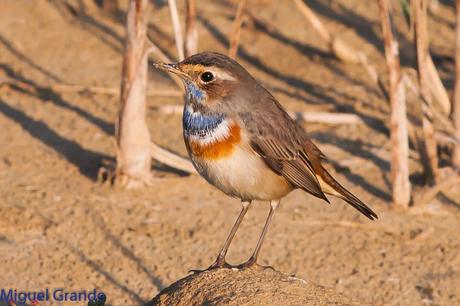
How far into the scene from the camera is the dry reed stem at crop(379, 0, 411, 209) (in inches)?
338

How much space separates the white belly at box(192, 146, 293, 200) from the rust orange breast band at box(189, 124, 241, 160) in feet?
0.09

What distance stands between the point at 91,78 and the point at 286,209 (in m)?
3.18

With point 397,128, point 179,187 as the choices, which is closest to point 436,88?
point 397,128

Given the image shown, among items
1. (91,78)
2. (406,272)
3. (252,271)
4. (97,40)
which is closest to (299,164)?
(252,271)

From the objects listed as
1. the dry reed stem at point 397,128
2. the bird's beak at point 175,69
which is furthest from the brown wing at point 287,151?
the dry reed stem at point 397,128

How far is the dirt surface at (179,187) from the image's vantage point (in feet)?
26.1

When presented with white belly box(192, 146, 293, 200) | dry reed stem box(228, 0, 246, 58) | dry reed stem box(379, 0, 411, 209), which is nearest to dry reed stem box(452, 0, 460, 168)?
dry reed stem box(379, 0, 411, 209)

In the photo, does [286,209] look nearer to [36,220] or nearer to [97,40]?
[36,220]

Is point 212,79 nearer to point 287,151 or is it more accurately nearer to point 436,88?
point 287,151

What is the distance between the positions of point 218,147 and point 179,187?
301 centimetres

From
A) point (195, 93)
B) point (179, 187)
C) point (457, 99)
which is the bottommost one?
point (179, 187)

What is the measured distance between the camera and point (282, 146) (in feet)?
21.9

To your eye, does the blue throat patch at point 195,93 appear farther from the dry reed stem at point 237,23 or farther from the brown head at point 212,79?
the dry reed stem at point 237,23

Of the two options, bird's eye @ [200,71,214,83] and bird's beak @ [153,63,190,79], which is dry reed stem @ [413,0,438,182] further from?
bird's beak @ [153,63,190,79]
